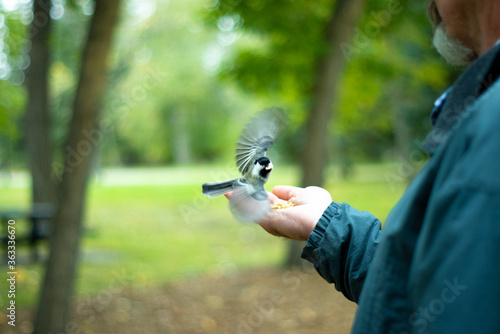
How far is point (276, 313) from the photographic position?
5.54 m

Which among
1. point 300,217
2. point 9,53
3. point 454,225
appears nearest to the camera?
point 454,225

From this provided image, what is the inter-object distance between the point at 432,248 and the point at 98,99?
4.08 metres

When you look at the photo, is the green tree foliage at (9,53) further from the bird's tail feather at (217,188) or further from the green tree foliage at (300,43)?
the bird's tail feather at (217,188)

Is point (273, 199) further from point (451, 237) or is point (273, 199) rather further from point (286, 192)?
point (451, 237)

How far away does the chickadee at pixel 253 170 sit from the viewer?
1.53 meters

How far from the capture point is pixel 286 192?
5.89 ft

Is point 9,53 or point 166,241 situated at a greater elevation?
point 9,53

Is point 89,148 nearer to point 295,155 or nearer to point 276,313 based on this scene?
point 276,313

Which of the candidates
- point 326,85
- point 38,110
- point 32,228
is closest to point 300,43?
point 326,85

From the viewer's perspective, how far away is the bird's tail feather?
1.57m

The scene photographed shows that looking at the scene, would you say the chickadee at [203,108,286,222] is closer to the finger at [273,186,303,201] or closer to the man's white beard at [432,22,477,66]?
the finger at [273,186,303,201]

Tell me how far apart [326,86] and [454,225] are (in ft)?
20.5

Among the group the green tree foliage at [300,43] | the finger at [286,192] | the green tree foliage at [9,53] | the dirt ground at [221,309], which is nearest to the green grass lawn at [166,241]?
the finger at [286,192]

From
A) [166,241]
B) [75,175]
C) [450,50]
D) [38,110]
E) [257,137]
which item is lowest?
[166,241]
